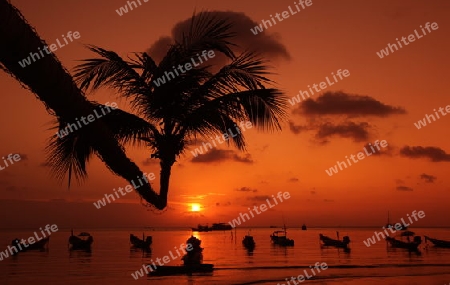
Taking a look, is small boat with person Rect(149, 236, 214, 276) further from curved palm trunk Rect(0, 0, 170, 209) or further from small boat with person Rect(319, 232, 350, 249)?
small boat with person Rect(319, 232, 350, 249)

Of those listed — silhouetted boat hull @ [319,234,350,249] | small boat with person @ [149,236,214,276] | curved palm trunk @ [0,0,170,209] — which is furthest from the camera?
silhouetted boat hull @ [319,234,350,249]

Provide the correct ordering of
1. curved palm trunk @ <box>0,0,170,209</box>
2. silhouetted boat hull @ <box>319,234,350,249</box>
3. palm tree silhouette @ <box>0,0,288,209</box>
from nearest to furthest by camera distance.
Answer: curved palm trunk @ <box>0,0,170,209</box> < palm tree silhouette @ <box>0,0,288,209</box> < silhouetted boat hull @ <box>319,234,350,249</box>

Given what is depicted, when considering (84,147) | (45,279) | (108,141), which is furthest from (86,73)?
(45,279)

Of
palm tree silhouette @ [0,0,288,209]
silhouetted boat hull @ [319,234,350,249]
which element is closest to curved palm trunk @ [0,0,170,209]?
palm tree silhouette @ [0,0,288,209]

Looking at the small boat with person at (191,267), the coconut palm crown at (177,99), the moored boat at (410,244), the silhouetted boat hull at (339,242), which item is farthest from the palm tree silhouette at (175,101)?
the silhouetted boat hull at (339,242)

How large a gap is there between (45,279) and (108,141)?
38.1m

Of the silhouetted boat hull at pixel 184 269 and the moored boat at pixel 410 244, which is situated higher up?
the moored boat at pixel 410 244

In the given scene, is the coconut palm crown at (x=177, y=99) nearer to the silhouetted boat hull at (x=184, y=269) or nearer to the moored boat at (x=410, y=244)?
the silhouetted boat hull at (x=184, y=269)

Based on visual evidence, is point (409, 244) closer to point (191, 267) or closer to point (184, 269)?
point (191, 267)

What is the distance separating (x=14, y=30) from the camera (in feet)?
8.14

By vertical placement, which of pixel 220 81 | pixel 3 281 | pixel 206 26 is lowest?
pixel 3 281

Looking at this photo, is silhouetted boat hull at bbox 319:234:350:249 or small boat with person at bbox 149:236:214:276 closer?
small boat with person at bbox 149:236:214:276

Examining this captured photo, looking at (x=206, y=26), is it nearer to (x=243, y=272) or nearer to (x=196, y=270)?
(x=196, y=270)

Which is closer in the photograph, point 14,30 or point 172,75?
point 14,30
